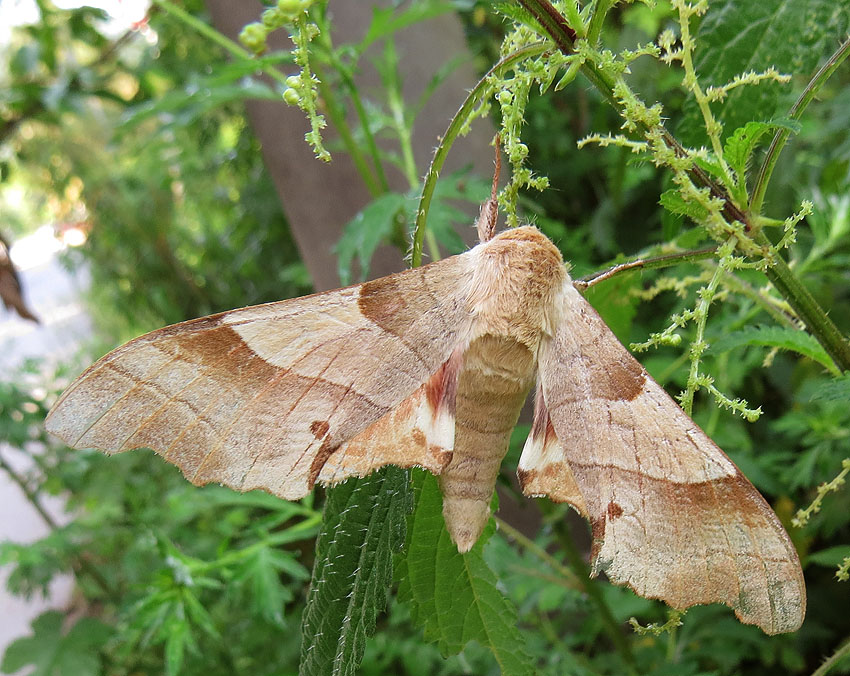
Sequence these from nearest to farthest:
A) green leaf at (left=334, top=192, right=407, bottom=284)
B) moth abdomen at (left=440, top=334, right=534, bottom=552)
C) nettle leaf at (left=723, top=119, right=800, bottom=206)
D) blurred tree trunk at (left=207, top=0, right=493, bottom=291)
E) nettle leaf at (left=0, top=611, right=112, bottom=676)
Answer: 1. nettle leaf at (left=723, top=119, right=800, bottom=206)
2. moth abdomen at (left=440, top=334, right=534, bottom=552)
3. green leaf at (left=334, top=192, right=407, bottom=284)
4. blurred tree trunk at (left=207, top=0, right=493, bottom=291)
5. nettle leaf at (left=0, top=611, right=112, bottom=676)

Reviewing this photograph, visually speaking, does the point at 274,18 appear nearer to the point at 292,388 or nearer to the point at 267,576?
the point at 292,388

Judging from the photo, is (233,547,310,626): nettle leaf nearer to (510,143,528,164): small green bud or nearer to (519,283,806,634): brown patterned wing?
(519,283,806,634): brown patterned wing

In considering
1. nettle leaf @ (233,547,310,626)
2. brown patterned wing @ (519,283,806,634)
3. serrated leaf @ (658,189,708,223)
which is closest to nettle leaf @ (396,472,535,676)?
brown patterned wing @ (519,283,806,634)

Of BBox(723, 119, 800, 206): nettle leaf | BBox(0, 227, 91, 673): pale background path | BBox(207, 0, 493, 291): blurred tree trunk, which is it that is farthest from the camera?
BBox(0, 227, 91, 673): pale background path

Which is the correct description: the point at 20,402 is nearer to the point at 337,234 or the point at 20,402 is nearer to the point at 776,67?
the point at 337,234

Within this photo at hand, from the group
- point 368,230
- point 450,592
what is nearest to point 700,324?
point 450,592

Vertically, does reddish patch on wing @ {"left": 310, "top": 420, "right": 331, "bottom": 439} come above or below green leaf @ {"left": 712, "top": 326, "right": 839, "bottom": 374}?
above

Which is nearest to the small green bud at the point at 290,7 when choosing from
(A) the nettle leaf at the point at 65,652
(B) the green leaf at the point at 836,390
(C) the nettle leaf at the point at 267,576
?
(B) the green leaf at the point at 836,390
